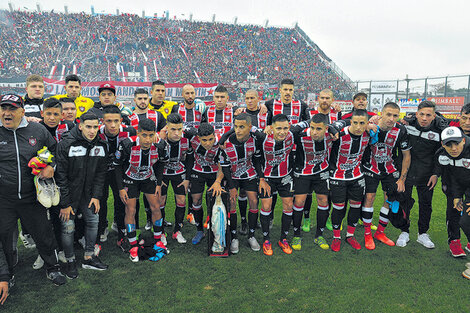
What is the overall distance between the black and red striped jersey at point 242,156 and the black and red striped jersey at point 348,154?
1.18 meters

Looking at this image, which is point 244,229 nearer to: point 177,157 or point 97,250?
point 177,157

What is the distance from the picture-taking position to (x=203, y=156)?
4613 mm

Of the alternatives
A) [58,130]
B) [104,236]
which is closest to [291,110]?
[58,130]

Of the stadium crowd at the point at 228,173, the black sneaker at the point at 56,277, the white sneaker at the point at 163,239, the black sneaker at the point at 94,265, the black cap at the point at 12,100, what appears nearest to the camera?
the black cap at the point at 12,100

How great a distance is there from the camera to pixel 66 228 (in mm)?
3672

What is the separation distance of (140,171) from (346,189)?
3097mm

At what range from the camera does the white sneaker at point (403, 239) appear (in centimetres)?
457

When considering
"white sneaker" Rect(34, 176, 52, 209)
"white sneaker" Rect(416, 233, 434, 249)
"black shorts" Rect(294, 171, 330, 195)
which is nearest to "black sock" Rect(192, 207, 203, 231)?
"black shorts" Rect(294, 171, 330, 195)

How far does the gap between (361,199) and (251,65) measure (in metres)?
34.9

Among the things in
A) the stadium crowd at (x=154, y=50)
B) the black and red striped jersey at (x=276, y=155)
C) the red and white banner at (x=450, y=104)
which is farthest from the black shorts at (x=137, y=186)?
the stadium crowd at (x=154, y=50)

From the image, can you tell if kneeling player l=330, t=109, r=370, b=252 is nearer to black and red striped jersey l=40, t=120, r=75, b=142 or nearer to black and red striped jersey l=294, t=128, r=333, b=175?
black and red striped jersey l=294, t=128, r=333, b=175

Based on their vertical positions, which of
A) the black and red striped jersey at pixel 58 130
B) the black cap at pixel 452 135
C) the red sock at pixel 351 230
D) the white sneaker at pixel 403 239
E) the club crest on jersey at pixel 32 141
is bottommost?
the white sneaker at pixel 403 239

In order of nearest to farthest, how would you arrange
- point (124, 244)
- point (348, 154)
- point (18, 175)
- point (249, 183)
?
point (18, 175)
point (348, 154)
point (249, 183)
point (124, 244)

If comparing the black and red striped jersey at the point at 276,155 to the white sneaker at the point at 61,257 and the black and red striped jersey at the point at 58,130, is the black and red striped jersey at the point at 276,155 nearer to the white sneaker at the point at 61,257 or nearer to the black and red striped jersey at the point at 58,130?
the black and red striped jersey at the point at 58,130
